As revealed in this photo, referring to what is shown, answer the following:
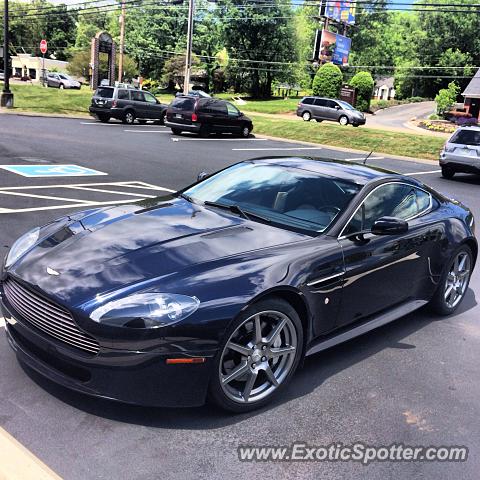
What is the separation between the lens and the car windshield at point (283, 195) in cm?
415

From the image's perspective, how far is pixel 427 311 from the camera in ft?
17.5

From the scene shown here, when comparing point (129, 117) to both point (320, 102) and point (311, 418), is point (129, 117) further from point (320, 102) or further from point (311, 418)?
point (311, 418)

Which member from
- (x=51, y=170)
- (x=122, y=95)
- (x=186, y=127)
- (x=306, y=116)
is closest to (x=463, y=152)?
(x=51, y=170)

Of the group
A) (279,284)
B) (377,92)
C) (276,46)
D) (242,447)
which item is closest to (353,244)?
(279,284)

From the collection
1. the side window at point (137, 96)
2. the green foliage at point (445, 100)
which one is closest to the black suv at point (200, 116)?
the side window at point (137, 96)

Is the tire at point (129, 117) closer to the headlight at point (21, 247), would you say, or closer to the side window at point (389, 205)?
the side window at point (389, 205)

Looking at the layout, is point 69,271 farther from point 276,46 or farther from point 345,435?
point 276,46

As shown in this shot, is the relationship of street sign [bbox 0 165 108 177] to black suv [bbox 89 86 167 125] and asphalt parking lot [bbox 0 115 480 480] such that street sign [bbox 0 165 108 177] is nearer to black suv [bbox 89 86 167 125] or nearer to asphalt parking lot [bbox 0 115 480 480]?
asphalt parking lot [bbox 0 115 480 480]

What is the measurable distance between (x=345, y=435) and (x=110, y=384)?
138 cm

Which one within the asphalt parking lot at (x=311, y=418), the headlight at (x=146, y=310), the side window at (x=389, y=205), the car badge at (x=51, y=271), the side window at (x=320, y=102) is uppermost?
the side window at (x=320, y=102)

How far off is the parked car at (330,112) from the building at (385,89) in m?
66.5

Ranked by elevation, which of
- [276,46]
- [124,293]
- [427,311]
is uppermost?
[276,46]

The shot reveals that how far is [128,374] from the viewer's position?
2.86 m

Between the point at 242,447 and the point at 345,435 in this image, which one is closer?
the point at 242,447
